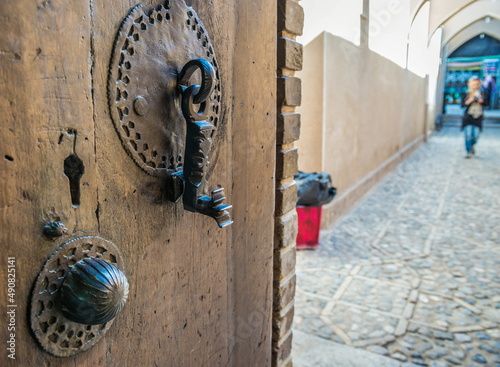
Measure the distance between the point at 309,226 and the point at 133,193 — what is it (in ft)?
10.2

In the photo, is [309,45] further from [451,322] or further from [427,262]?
[451,322]

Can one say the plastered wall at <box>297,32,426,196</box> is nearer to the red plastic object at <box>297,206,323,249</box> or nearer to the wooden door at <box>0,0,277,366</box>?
the red plastic object at <box>297,206,323,249</box>

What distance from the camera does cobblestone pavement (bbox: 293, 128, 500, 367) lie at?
7.94 feet

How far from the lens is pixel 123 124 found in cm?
77

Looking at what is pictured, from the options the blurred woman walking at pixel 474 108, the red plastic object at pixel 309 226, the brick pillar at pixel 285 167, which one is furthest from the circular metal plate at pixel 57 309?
the blurred woman walking at pixel 474 108

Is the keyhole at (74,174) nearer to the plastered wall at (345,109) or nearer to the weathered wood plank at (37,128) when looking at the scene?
the weathered wood plank at (37,128)

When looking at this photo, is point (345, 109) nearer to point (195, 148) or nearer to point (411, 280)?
point (411, 280)

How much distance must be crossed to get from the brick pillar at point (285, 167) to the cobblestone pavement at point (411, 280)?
0.99 meters

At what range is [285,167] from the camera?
1485 mm

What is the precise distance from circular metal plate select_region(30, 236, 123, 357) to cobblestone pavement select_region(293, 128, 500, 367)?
6.55ft

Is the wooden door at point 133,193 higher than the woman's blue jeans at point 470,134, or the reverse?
the wooden door at point 133,193

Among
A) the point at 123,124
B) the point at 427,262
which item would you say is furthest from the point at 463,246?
the point at 123,124

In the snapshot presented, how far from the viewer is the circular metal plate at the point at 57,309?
646 mm

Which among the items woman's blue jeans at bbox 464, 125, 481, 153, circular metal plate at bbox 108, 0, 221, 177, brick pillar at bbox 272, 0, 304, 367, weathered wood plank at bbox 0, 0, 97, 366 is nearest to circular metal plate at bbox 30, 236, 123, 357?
weathered wood plank at bbox 0, 0, 97, 366
